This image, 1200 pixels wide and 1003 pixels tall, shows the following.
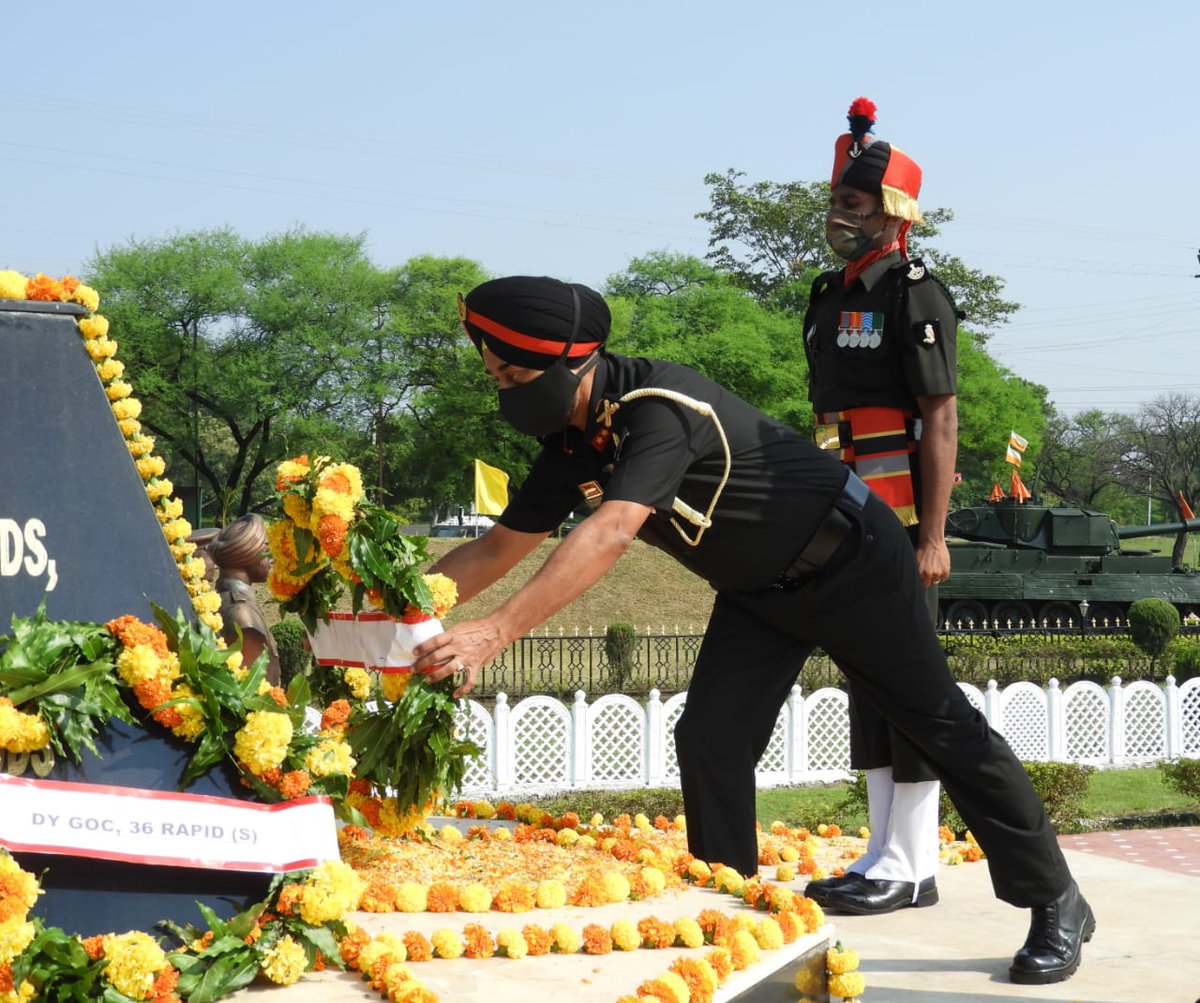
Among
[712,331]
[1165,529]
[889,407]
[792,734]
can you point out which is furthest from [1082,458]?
[889,407]

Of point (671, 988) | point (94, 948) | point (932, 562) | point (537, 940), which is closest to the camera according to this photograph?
point (94, 948)

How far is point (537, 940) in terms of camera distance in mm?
2895

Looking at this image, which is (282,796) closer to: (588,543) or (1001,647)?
(588,543)

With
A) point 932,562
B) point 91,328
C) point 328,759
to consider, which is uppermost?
point 91,328

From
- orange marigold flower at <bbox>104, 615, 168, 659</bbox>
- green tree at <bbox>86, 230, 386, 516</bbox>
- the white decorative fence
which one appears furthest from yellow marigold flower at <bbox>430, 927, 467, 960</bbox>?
green tree at <bbox>86, 230, 386, 516</bbox>

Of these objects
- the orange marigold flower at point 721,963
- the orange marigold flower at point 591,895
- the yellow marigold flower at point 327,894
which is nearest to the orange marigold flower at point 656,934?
the orange marigold flower at point 721,963

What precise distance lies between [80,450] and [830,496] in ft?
5.75

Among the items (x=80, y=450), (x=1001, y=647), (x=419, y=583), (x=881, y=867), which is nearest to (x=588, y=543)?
(x=419, y=583)

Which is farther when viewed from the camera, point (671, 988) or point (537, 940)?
point (537, 940)

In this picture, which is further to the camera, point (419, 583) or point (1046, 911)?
point (1046, 911)

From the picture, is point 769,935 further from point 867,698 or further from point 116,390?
point 116,390

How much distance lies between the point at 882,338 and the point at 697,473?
4.18 feet

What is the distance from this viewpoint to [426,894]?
3137mm

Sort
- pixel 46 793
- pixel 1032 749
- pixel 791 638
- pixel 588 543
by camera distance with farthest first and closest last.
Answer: pixel 1032 749 → pixel 791 638 → pixel 588 543 → pixel 46 793
